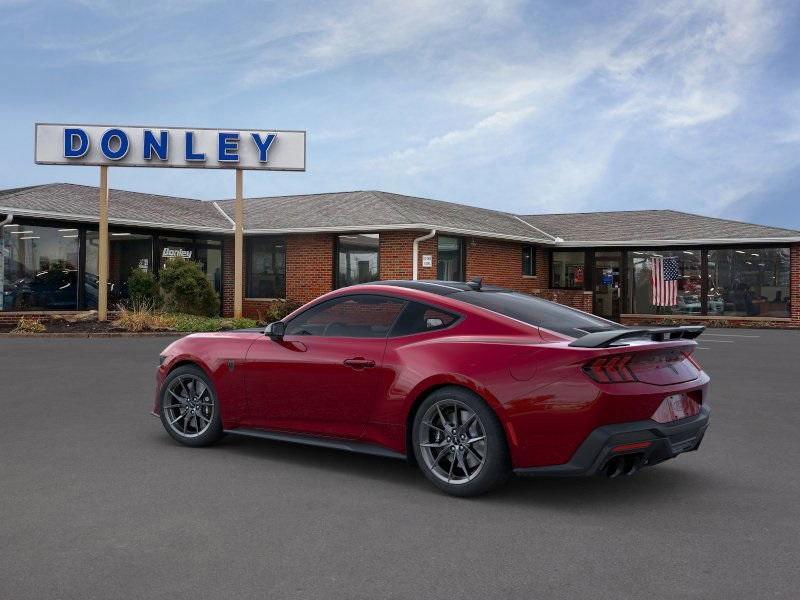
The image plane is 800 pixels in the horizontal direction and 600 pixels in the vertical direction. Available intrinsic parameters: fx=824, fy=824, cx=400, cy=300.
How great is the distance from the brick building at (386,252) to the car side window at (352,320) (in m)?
17.3

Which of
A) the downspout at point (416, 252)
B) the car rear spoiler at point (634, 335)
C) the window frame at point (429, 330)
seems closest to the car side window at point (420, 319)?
the window frame at point (429, 330)

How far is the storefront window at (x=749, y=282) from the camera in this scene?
89.1 feet

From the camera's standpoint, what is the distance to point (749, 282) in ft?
90.6

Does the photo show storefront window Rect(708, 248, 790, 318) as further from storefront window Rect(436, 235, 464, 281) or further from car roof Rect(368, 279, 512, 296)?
car roof Rect(368, 279, 512, 296)

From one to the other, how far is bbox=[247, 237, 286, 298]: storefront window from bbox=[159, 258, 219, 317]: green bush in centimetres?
270

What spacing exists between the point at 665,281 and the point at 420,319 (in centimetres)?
2487

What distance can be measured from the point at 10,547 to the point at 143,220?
21777 millimetres

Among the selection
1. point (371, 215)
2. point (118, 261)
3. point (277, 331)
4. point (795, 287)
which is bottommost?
point (277, 331)

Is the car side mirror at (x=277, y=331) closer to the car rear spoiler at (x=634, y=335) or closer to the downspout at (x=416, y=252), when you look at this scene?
the car rear spoiler at (x=634, y=335)

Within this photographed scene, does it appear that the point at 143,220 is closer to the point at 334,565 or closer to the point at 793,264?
the point at 793,264

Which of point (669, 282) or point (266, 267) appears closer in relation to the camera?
point (266, 267)

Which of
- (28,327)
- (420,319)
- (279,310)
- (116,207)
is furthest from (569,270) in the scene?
(420,319)

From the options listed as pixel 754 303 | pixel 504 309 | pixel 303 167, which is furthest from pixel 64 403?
pixel 754 303

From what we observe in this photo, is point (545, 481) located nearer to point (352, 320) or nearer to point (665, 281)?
point (352, 320)
